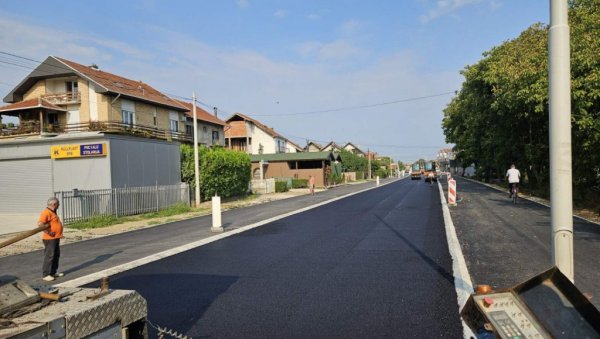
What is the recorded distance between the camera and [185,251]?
1027 centimetres

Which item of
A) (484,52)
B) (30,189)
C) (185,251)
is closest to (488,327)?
(185,251)

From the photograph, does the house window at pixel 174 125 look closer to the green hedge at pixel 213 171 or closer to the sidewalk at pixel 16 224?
the green hedge at pixel 213 171

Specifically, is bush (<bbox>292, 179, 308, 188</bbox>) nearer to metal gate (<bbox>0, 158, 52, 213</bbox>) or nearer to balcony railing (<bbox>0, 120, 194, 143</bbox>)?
balcony railing (<bbox>0, 120, 194, 143</bbox>)

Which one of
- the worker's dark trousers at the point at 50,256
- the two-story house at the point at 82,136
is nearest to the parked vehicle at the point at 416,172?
the two-story house at the point at 82,136

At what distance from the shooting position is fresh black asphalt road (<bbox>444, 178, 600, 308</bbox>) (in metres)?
6.70

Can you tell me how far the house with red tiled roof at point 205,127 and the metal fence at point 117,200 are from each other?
20.4m

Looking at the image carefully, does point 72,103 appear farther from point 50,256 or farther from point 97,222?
point 50,256

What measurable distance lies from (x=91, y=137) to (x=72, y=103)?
46.2 feet

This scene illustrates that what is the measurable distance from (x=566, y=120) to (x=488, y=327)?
1778 mm

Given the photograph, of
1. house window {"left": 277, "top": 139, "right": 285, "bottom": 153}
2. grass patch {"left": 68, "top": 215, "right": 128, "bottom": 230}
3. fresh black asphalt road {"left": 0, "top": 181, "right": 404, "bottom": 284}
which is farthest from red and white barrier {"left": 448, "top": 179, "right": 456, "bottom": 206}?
house window {"left": 277, "top": 139, "right": 285, "bottom": 153}

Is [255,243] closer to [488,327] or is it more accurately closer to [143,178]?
[488,327]

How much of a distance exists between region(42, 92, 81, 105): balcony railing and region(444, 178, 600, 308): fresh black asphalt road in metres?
29.7

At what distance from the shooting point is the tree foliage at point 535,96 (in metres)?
15.9

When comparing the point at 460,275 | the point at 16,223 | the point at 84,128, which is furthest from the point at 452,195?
the point at 84,128
